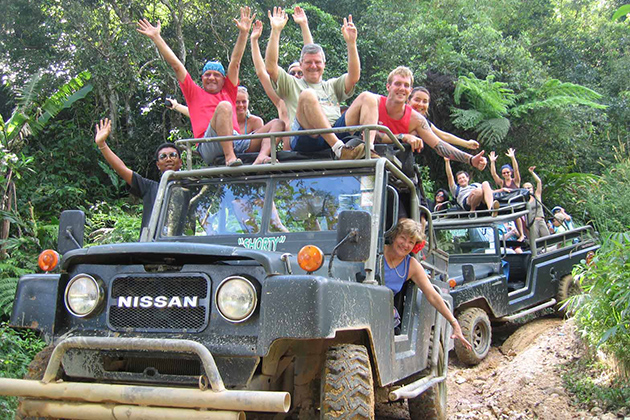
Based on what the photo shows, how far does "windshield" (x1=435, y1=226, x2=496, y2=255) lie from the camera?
10023mm

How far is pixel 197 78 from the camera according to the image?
46.4ft

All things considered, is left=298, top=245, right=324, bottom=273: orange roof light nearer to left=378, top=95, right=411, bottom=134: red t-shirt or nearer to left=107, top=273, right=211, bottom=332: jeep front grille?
left=107, top=273, right=211, bottom=332: jeep front grille

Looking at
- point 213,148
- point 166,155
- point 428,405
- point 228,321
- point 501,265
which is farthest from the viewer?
point 501,265

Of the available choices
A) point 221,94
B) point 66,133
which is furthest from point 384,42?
point 221,94

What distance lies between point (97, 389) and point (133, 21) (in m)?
11.8

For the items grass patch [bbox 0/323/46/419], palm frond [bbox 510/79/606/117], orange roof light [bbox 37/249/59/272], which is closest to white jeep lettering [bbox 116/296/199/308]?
orange roof light [bbox 37/249/59/272]

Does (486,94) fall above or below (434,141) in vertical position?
above

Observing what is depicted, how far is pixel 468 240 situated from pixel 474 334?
6.44 feet

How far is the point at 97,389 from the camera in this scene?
305 cm

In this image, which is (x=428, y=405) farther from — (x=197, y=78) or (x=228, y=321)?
(x=197, y=78)

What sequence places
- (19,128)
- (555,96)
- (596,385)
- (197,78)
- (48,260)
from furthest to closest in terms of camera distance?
(555,96), (197,78), (19,128), (596,385), (48,260)

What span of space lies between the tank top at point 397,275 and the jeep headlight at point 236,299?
1695mm

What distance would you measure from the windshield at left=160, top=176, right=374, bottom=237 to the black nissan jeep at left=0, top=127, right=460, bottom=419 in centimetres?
A: 2

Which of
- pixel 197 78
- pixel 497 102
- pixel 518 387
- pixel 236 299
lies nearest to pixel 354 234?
pixel 236 299
